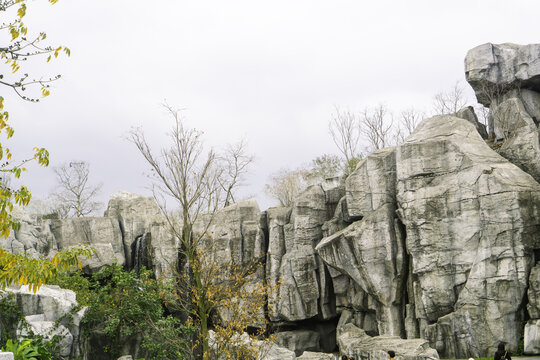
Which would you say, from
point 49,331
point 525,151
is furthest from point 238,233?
point 525,151

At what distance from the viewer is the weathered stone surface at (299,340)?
3050cm

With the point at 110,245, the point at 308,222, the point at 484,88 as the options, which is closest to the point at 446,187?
the point at 308,222

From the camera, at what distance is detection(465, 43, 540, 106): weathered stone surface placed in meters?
32.1

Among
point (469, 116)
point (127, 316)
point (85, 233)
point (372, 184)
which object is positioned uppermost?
point (469, 116)

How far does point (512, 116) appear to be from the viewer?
3144 cm

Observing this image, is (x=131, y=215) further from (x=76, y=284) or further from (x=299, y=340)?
(x=299, y=340)

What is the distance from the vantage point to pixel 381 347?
21.4 metres

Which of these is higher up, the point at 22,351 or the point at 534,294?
the point at 534,294

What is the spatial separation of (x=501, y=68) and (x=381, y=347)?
19756mm

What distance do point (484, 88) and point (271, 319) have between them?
722 inches

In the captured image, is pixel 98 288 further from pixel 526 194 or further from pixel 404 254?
pixel 526 194

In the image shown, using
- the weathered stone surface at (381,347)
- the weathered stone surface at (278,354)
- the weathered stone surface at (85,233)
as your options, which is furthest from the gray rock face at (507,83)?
the weathered stone surface at (85,233)

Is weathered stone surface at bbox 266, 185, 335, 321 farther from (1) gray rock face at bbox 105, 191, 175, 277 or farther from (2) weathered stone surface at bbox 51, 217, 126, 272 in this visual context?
(2) weathered stone surface at bbox 51, 217, 126, 272

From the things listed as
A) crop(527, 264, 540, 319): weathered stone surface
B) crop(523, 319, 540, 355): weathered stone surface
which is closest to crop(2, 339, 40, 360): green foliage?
crop(523, 319, 540, 355): weathered stone surface
